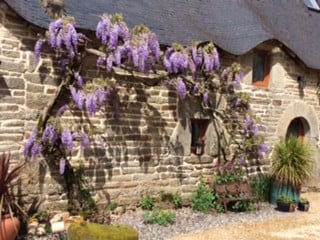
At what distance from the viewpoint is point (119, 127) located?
7.71 meters

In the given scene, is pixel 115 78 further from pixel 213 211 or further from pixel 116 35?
pixel 213 211

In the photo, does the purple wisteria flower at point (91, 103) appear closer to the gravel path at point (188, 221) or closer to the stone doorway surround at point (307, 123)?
the gravel path at point (188, 221)

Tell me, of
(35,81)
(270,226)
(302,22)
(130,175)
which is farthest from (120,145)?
(302,22)

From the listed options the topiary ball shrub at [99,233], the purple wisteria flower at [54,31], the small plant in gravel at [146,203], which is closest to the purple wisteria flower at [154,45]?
the purple wisteria flower at [54,31]

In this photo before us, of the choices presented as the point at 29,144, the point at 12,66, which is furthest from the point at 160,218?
the point at 12,66

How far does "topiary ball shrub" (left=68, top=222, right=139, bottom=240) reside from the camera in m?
5.39

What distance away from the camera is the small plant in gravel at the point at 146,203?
26.1 feet

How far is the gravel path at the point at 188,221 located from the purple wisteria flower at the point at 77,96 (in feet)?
5.92

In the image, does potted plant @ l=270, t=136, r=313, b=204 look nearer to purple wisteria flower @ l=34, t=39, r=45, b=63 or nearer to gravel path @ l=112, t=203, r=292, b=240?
gravel path @ l=112, t=203, r=292, b=240

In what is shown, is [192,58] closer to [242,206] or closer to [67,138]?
[67,138]

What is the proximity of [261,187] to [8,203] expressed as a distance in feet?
17.3

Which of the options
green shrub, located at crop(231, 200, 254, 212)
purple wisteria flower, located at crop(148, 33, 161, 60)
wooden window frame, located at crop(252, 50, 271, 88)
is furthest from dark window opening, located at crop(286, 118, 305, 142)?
purple wisteria flower, located at crop(148, 33, 161, 60)

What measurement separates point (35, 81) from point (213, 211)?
3.71 metres

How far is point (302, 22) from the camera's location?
11492mm
